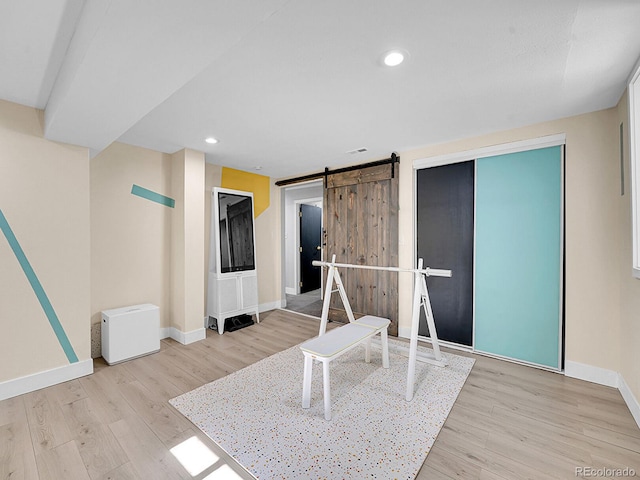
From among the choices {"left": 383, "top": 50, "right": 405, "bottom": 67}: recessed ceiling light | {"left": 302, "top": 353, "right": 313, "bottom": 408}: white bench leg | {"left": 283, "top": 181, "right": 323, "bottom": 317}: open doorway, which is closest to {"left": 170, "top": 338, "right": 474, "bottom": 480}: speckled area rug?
{"left": 302, "top": 353, "right": 313, "bottom": 408}: white bench leg

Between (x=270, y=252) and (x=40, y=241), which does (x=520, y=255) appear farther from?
(x=40, y=241)

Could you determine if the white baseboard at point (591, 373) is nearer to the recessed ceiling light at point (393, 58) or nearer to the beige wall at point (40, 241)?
the recessed ceiling light at point (393, 58)

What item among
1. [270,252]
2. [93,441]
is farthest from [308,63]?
[270,252]

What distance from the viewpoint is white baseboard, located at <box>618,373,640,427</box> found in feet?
6.45

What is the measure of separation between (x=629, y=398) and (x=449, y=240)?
1890mm

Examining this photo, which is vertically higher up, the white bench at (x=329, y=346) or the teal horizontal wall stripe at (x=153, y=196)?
the teal horizontal wall stripe at (x=153, y=196)

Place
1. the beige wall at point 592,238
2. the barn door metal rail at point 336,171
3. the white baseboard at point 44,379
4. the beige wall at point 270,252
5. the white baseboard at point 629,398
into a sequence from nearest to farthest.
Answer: the white baseboard at point 629,398 → the white baseboard at point 44,379 → the beige wall at point 592,238 → the barn door metal rail at point 336,171 → the beige wall at point 270,252

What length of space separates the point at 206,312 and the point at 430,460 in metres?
3.39

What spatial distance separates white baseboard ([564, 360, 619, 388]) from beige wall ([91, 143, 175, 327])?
178 inches

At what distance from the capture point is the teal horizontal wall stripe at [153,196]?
3.43m

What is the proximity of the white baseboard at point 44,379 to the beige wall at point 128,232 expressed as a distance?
619 mm

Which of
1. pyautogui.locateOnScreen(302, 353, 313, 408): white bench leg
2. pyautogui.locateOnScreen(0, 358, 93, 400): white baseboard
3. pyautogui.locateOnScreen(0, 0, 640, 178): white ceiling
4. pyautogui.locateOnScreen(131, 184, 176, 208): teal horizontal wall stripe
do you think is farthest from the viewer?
pyautogui.locateOnScreen(131, 184, 176, 208): teal horizontal wall stripe

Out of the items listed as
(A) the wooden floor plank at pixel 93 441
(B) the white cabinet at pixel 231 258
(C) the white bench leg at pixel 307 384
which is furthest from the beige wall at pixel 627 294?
(B) the white cabinet at pixel 231 258

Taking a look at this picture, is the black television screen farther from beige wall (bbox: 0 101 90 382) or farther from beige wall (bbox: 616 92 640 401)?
beige wall (bbox: 616 92 640 401)
